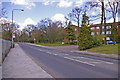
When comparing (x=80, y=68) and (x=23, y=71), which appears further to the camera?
(x=80, y=68)

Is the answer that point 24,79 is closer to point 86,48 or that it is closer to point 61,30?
point 86,48

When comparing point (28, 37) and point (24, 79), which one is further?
point (28, 37)

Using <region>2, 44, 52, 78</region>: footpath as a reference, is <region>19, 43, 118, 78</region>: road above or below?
below

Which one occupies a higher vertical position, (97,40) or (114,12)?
(114,12)

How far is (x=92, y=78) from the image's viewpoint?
573 centimetres

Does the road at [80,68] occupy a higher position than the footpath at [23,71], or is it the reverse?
the footpath at [23,71]

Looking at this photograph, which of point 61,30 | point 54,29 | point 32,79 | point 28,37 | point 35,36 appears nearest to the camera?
point 32,79

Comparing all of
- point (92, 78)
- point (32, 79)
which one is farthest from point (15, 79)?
point (92, 78)

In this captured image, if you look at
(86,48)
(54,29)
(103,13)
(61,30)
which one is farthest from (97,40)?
(61,30)

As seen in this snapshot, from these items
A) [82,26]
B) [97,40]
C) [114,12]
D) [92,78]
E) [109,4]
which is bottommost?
[92,78]

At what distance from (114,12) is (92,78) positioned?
2504cm

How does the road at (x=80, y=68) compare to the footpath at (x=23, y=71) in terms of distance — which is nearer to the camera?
the footpath at (x=23, y=71)

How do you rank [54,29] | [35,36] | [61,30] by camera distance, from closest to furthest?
[54,29] → [61,30] → [35,36]

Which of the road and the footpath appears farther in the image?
the road
